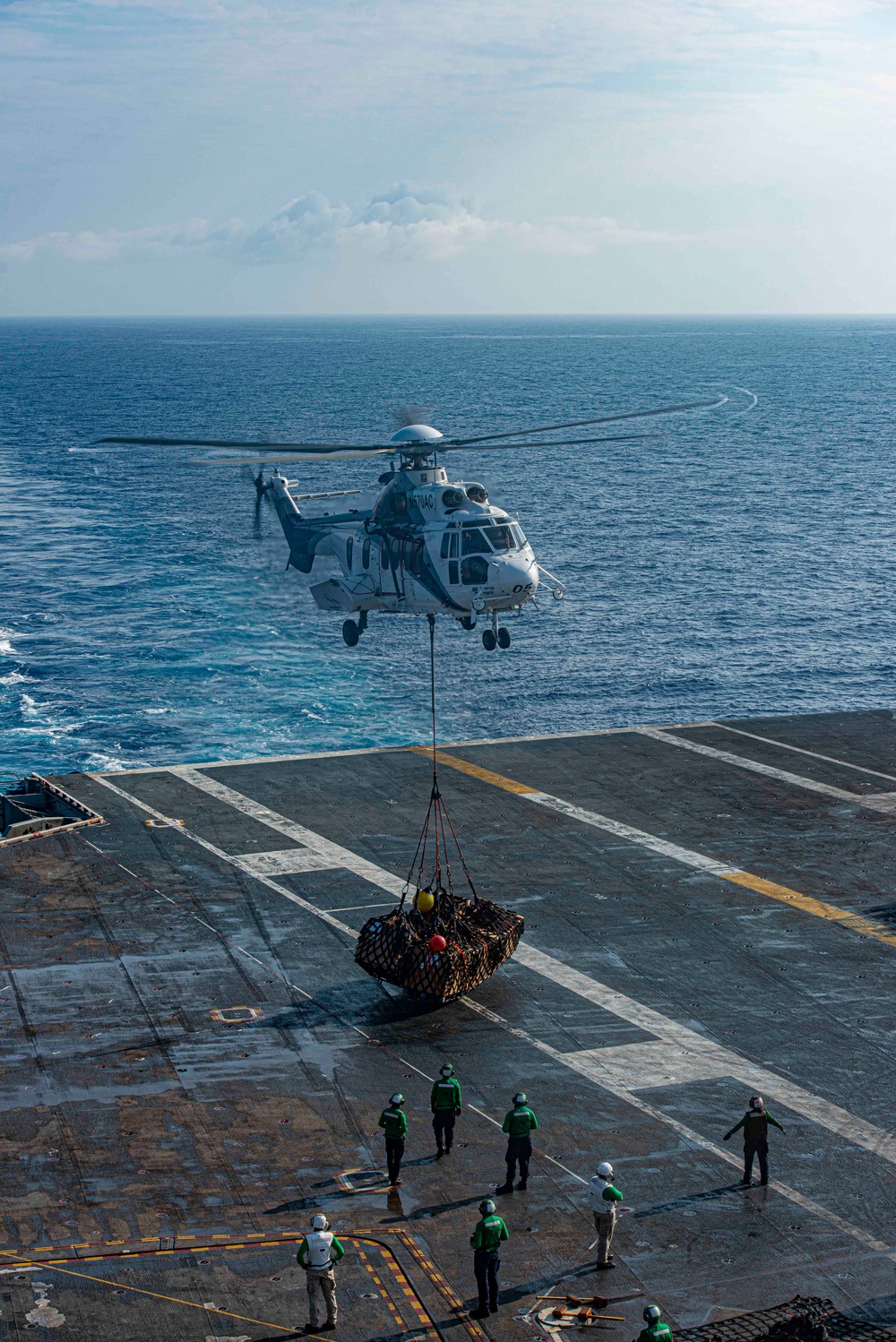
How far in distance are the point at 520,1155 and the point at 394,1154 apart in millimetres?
1967

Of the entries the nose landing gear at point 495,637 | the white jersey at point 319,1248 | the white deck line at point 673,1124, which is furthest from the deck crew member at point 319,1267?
the nose landing gear at point 495,637

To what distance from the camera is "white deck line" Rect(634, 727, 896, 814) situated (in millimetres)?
42438

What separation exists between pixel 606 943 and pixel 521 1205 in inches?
435

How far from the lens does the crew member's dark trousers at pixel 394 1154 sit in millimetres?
21922

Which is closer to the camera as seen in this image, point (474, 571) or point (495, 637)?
point (474, 571)

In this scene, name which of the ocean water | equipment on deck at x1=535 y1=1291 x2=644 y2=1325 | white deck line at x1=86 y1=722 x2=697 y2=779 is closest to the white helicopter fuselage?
white deck line at x1=86 y1=722 x2=697 y2=779

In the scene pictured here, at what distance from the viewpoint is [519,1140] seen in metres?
21.7

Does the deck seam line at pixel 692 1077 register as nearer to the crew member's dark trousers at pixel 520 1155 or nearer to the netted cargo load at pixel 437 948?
the crew member's dark trousers at pixel 520 1155

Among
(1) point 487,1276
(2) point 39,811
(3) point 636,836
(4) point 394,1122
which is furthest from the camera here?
(2) point 39,811

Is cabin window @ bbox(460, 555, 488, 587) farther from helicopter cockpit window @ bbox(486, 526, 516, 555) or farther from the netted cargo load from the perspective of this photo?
the netted cargo load

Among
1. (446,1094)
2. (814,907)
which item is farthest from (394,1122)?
(814,907)

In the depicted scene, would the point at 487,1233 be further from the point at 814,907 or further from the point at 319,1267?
the point at 814,907

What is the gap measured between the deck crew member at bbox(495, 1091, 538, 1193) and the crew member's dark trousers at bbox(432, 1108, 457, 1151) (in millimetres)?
1109

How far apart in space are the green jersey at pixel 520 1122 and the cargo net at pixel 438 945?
639 cm
